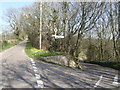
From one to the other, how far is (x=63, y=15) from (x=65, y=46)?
506cm

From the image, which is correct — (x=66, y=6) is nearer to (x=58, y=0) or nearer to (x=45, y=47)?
(x=58, y=0)

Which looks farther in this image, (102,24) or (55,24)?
(102,24)

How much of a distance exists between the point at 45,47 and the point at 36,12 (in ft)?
21.8

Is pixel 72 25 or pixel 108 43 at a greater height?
pixel 72 25

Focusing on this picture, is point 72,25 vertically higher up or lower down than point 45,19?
lower down

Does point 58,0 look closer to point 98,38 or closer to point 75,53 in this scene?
point 75,53

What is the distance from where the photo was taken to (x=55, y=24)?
66.5 ft

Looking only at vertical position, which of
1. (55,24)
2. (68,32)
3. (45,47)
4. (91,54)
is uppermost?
(55,24)

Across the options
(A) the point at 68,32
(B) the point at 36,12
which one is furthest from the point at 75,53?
(B) the point at 36,12

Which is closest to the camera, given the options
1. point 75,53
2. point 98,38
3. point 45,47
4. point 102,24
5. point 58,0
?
point 75,53

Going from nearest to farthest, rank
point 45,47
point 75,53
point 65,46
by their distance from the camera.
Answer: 1. point 75,53
2. point 65,46
3. point 45,47

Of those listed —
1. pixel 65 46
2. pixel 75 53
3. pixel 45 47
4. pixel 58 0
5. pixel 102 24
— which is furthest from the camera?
pixel 102 24

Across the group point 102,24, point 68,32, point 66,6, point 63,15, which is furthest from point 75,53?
point 102,24

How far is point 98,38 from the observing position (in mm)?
30188
